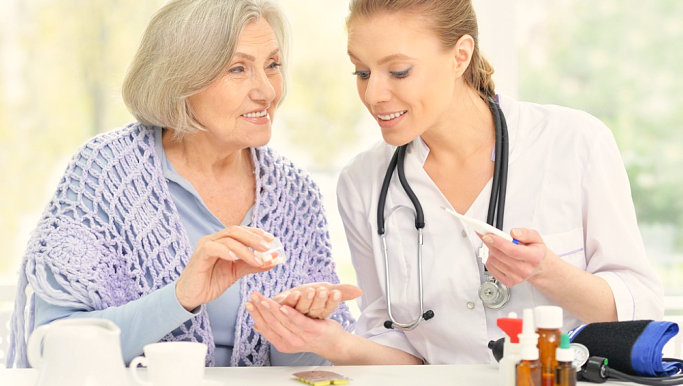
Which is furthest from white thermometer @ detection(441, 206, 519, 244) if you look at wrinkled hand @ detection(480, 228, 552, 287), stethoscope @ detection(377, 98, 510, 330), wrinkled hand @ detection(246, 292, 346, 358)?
wrinkled hand @ detection(246, 292, 346, 358)

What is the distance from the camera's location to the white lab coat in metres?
1.99

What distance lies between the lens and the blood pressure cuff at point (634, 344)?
1.55 metres

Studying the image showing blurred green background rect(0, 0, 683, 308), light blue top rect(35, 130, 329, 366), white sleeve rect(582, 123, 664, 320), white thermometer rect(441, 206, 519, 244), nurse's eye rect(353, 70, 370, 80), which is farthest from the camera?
blurred green background rect(0, 0, 683, 308)

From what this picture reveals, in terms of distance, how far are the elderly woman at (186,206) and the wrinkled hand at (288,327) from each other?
0.04 metres

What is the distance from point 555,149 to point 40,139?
7.07ft

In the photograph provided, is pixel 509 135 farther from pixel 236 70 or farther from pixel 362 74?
pixel 236 70

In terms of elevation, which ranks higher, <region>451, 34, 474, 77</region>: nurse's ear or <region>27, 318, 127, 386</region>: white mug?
<region>451, 34, 474, 77</region>: nurse's ear

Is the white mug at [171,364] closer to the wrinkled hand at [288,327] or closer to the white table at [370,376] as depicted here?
the white table at [370,376]

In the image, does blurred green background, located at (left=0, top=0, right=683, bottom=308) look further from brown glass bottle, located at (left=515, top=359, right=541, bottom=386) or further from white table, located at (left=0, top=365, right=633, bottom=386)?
brown glass bottle, located at (left=515, top=359, right=541, bottom=386)

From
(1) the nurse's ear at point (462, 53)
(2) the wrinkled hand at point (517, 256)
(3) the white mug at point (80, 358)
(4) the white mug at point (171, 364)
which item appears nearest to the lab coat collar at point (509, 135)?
(1) the nurse's ear at point (462, 53)

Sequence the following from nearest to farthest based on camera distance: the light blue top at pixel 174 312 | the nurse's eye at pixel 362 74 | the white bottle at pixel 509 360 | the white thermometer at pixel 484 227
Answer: the white bottle at pixel 509 360 < the white thermometer at pixel 484 227 < the light blue top at pixel 174 312 < the nurse's eye at pixel 362 74

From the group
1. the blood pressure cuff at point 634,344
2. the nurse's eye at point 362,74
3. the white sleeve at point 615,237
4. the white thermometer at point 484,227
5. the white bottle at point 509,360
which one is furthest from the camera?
the nurse's eye at point 362,74

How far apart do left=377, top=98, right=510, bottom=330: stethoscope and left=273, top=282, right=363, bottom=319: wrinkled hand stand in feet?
1.04

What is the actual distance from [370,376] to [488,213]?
555mm
